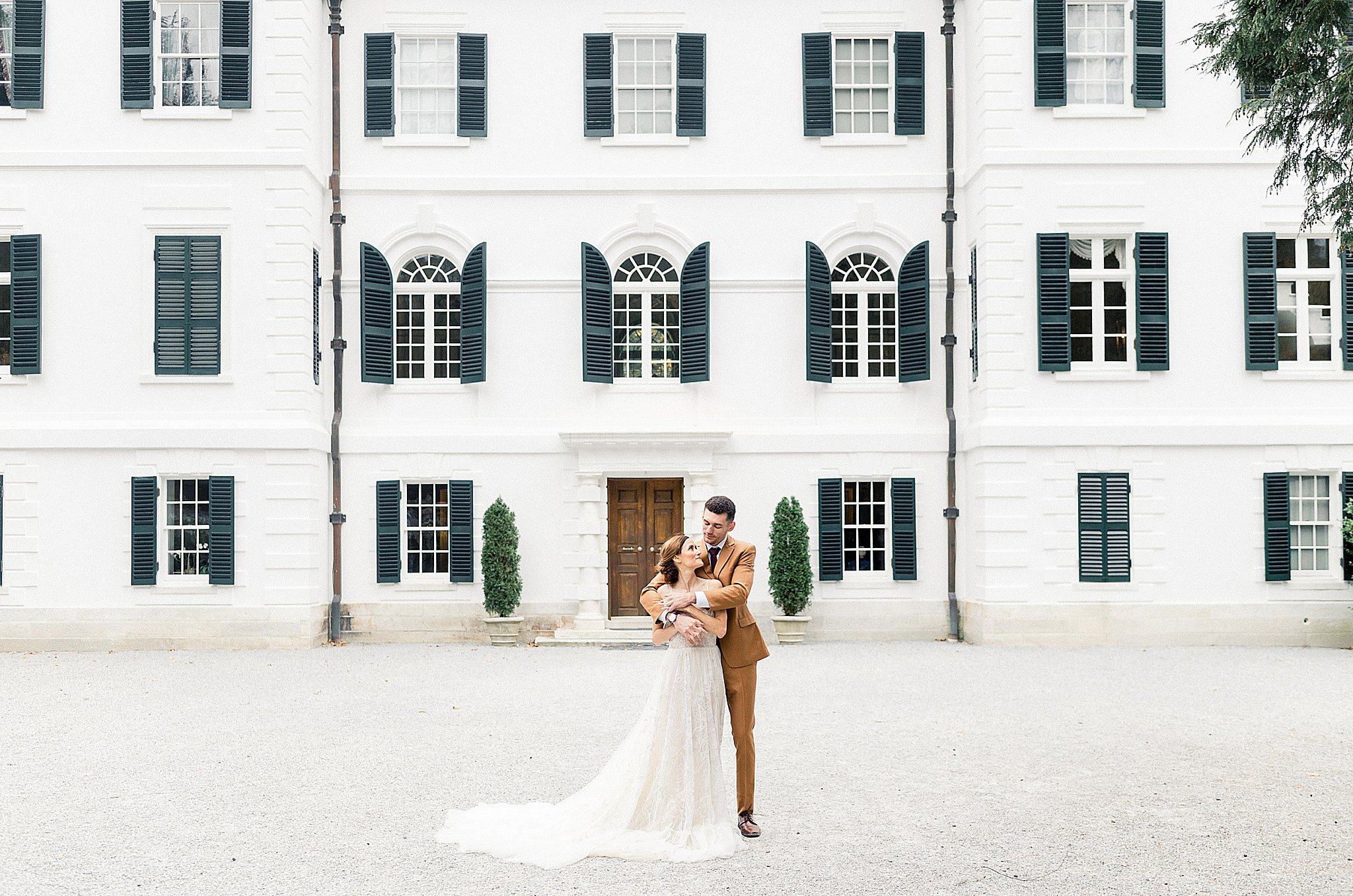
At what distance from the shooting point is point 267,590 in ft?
56.0

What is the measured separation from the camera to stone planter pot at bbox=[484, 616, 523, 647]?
17.6m

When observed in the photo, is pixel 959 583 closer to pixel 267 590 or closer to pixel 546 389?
pixel 546 389

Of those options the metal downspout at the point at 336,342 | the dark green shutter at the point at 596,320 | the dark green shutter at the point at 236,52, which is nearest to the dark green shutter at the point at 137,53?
the dark green shutter at the point at 236,52

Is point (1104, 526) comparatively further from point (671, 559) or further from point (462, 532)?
point (671, 559)

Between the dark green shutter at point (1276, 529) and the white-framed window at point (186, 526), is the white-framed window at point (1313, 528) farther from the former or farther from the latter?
the white-framed window at point (186, 526)

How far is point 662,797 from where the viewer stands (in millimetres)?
6961

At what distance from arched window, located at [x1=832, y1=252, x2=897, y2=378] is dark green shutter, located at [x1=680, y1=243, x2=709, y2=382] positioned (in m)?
2.01

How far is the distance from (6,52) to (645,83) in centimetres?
930

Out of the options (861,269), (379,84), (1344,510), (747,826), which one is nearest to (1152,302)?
(1344,510)

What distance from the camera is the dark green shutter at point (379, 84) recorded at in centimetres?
1838

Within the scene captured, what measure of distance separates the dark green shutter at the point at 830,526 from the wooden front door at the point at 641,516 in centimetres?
213

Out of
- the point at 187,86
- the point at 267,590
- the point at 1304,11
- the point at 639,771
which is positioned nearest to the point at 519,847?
the point at 639,771

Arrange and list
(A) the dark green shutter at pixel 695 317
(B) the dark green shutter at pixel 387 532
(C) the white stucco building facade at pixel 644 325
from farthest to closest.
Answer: (A) the dark green shutter at pixel 695 317 < (B) the dark green shutter at pixel 387 532 < (C) the white stucco building facade at pixel 644 325

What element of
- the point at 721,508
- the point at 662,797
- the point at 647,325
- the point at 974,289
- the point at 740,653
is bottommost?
the point at 662,797
